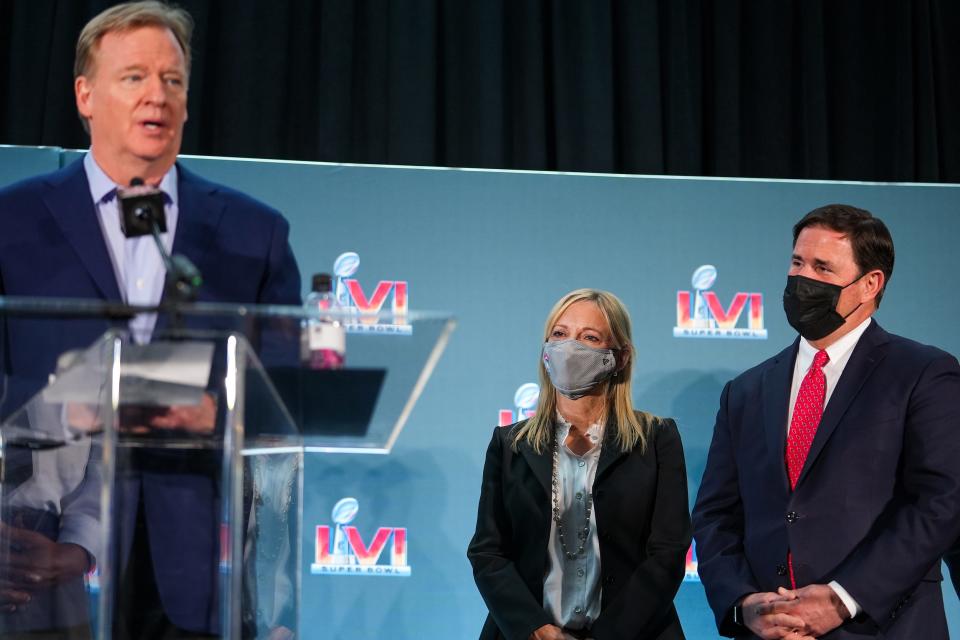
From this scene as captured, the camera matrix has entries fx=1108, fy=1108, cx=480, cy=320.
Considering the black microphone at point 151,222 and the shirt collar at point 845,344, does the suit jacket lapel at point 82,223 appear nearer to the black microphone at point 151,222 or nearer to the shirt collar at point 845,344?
the black microphone at point 151,222

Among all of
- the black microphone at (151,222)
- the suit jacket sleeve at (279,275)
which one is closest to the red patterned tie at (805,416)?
the suit jacket sleeve at (279,275)

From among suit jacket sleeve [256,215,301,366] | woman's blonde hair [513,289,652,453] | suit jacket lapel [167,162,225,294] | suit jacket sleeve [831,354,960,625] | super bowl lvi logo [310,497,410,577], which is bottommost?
super bowl lvi logo [310,497,410,577]

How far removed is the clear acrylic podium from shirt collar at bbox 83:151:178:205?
0.58 metres

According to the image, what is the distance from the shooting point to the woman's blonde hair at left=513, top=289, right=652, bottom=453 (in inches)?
130

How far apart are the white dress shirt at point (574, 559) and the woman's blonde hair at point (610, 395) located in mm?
88

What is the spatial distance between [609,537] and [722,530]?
1.05ft

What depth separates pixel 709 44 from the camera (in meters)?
4.78

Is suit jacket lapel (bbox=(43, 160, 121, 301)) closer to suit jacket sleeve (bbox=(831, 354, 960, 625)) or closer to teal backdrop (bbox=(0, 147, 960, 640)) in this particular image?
teal backdrop (bbox=(0, 147, 960, 640))

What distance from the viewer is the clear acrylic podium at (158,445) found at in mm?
1651

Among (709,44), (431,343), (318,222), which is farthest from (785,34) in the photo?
(431,343)

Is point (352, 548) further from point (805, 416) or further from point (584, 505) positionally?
point (805, 416)

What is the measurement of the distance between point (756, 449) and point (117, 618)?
1.98 meters

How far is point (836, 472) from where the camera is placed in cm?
292

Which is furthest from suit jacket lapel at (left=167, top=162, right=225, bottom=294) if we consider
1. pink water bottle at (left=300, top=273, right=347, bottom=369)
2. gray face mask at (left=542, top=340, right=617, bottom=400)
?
A: gray face mask at (left=542, top=340, right=617, bottom=400)
